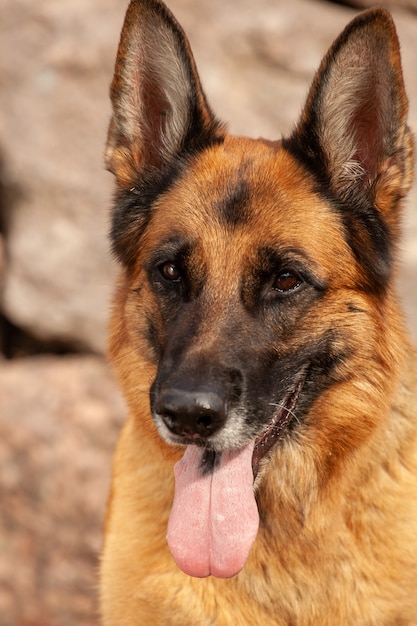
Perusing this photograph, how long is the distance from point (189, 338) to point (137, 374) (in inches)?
Answer: 23.2

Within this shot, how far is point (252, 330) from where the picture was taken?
3715 mm

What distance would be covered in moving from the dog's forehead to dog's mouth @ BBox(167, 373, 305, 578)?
0.64 meters

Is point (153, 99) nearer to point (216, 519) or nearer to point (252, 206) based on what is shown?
point (252, 206)

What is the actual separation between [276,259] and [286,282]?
11 cm

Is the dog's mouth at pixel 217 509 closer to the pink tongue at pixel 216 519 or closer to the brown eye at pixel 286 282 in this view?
the pink tongue at pixel 216 519

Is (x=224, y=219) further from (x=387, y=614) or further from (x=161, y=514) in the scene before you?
(x=387, y=614)

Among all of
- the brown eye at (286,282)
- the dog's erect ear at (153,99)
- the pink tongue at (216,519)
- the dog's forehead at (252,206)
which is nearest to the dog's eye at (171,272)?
the dog's forehead at (252,206)

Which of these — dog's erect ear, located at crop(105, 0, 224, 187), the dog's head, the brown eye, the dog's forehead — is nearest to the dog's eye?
the dog's head

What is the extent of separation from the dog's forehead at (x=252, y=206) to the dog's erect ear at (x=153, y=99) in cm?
21

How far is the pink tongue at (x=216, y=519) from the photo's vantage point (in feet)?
11.9

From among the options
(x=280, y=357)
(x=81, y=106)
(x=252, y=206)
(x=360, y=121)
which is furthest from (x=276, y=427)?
(x=81, y=106)

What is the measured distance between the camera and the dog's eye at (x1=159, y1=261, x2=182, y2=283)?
393cm

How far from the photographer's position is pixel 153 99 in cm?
429

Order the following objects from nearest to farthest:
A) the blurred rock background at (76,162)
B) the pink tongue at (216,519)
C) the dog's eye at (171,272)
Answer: the pink tongue at (216,519), the dog's eye at (171,272), the blurred rock background at (76,162)
